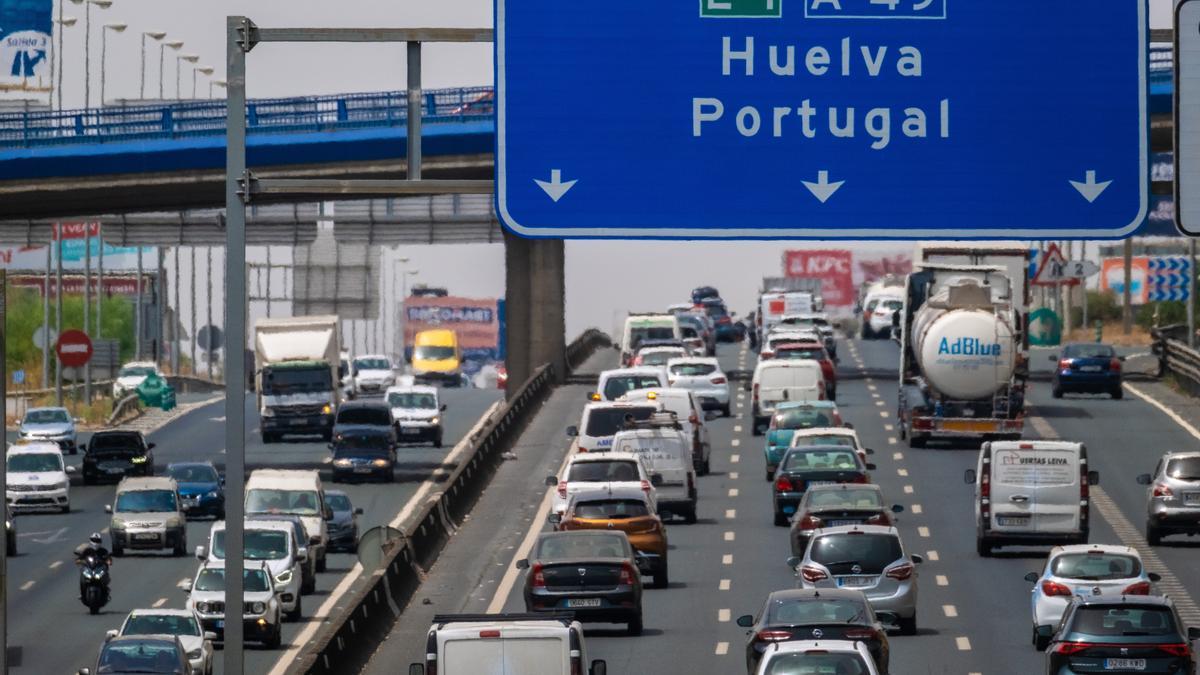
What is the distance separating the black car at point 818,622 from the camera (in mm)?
30547

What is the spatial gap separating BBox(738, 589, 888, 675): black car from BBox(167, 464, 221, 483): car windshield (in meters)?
32.1

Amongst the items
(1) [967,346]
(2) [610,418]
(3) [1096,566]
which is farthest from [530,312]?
(3) [1096,566]

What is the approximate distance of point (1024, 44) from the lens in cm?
1691

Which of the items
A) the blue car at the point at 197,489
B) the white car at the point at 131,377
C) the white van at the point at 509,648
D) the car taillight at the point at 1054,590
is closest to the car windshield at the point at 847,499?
the car taillight at the point at 1054,590

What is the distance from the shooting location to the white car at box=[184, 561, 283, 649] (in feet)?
137

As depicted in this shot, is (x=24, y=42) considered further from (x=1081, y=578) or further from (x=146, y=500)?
(x=1081, y=578)

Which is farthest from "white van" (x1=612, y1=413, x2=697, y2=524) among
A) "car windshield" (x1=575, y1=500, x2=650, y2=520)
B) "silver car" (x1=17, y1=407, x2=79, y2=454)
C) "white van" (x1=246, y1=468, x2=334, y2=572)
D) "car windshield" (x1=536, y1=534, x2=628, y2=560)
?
"silver car" (x1=17, y1=407, x2=79, y2=454)

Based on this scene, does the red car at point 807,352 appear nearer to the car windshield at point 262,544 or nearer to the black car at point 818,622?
the car windshield at point 262,544

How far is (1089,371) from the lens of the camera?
76000 mm

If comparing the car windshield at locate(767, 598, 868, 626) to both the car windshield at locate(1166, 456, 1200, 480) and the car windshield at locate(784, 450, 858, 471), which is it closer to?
the car windshield at locate(1166, 456, 1200, 480)

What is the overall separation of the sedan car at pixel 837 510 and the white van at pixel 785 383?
2198cm

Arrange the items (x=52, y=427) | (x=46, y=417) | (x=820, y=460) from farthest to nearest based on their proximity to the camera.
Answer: (x=46, y=417) → (x=52, y=427) → (x=820, y=460)

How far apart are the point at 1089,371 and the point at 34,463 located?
30.8 m

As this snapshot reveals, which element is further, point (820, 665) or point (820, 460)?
point (820, 460)
